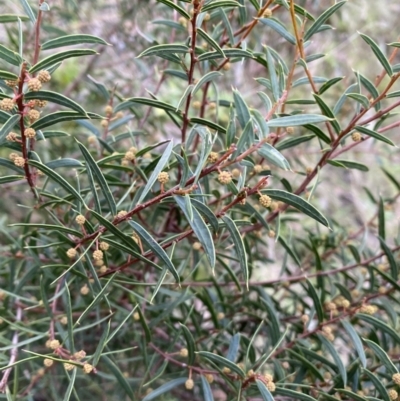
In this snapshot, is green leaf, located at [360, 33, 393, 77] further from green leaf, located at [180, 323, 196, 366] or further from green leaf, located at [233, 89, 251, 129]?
green leaf, located at [180, 323, 196, 366]

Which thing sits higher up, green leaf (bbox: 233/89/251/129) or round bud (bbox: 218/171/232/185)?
green leaf (bbox: 233/89/251/129)

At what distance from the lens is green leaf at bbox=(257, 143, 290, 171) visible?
1.26ft

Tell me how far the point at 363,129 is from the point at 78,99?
1.00 meters

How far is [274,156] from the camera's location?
39cm

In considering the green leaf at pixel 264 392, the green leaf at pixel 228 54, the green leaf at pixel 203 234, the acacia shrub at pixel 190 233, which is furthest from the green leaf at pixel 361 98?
the green leaf at pixel 264 392

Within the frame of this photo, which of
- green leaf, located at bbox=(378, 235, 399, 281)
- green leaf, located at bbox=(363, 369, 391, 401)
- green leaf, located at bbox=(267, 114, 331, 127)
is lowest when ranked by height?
green leaf, located at bbox=(363, 369, 391, 401)

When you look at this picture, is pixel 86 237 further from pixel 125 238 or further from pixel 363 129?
pixel 363 129

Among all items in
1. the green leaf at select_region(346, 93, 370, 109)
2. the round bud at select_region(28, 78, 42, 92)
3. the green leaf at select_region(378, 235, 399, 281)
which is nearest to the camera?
the round bud at select_region(28, 78, 42, 92)

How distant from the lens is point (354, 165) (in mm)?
606

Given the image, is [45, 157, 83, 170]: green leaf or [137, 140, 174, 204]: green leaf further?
[45, 157, 83, 170]: green leaf

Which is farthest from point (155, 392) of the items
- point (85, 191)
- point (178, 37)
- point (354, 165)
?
point (178, 37)

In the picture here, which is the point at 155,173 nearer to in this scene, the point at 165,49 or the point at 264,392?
the point at 165,49

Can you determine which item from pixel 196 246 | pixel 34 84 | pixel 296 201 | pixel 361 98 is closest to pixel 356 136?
pixel 361 98

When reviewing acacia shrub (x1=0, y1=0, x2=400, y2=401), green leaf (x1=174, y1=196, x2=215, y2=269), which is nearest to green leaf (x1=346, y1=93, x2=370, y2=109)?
acacia shrub (x1=0, y1=0, x2=400, y2=401)
